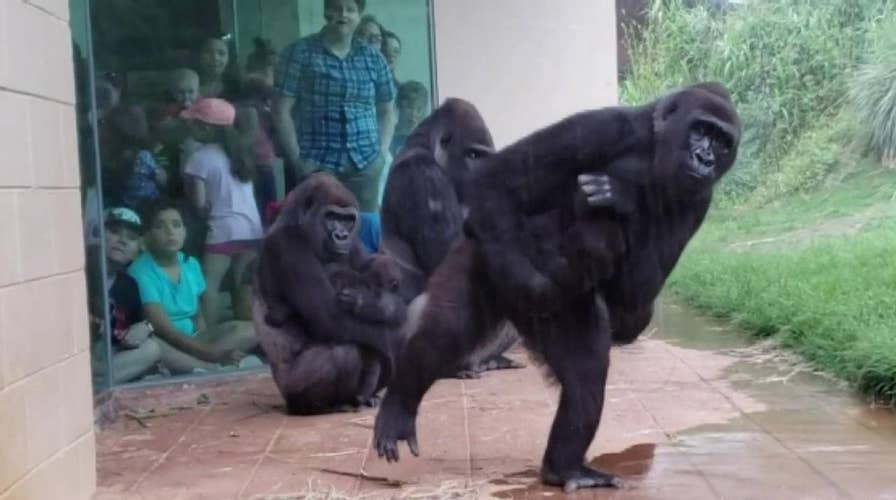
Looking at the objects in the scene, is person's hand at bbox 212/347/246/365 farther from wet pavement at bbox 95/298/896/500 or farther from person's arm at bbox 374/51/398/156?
person's arm at bbox 374/51/398/156

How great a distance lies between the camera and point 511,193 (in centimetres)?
384

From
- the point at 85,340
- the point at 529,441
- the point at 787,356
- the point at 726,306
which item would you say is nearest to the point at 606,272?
the point at 529,441

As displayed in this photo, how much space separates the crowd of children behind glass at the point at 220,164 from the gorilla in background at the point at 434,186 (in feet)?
1.81

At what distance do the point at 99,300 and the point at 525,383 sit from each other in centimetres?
200

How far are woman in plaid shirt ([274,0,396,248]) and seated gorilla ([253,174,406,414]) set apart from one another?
1.22m

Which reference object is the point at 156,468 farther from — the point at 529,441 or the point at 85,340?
the point at 529,441

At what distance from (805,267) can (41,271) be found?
497 cm

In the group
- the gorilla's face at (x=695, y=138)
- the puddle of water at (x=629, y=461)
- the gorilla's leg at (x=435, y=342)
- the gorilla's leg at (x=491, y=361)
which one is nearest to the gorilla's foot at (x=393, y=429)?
the gorilla's leg at (x=435, y=342)

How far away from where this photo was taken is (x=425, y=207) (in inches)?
245

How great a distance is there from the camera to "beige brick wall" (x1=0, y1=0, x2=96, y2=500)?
328 cm

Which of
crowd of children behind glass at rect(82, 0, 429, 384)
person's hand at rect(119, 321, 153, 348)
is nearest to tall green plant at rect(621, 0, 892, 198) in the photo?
crowd of children behind glass at rect(82, 0, 429, 384)

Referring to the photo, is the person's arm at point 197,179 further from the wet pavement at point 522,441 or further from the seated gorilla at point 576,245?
the seated gorilla at point 576,245

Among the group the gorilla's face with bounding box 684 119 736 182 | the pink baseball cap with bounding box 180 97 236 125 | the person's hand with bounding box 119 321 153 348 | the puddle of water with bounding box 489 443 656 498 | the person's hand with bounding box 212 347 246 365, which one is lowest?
the puddle of water with bounding box 489 443 656 498

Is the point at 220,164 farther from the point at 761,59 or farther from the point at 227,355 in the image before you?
the point at 761,59
